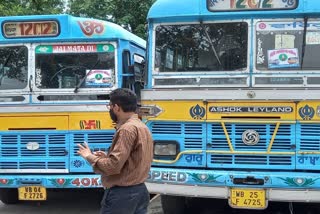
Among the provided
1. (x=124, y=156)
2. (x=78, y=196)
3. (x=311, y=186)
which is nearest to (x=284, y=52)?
(x=311, y=186)

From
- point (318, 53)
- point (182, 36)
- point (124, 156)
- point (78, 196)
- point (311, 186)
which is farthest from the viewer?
point (78, 196)

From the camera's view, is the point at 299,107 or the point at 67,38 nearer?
the point at 299,107

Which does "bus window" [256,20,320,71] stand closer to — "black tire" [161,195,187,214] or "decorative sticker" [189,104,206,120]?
"decorative sticker" [189,104,206,120]

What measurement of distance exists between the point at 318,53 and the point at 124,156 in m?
2.90

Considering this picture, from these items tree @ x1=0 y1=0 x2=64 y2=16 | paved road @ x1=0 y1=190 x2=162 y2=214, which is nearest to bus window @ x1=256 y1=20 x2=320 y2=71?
paved road @ x1=0 y1=190 x2=162 y2=214

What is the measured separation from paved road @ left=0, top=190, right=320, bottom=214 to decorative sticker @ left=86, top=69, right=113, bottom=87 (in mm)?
1803

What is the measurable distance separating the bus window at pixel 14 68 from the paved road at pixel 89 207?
6.03 ft

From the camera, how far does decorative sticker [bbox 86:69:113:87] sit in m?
6.95

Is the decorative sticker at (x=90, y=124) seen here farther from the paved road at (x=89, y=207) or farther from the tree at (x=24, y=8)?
the tree at (x=24, y=8)

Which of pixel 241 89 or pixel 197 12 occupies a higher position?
pixel 197 12

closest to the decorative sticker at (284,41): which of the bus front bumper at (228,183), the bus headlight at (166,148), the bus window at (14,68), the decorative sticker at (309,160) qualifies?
the decorative sticker at (309,160)

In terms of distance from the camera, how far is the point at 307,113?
5.34m

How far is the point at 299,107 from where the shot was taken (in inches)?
211

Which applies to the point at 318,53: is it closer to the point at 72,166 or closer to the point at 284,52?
the point at 284,52
